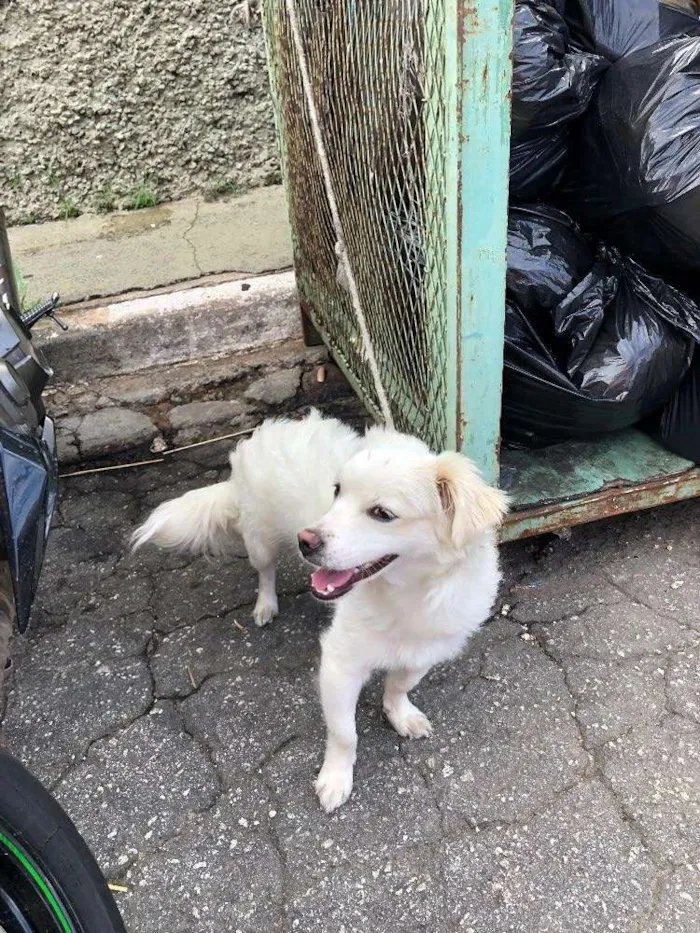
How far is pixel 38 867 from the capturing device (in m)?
1.10

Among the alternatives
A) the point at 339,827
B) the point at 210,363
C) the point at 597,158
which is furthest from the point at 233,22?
the point at 339,827

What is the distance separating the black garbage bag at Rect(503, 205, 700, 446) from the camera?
2152mm

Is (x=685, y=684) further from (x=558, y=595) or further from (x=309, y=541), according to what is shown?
(x=309, y=541)

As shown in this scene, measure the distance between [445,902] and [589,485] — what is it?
123cm

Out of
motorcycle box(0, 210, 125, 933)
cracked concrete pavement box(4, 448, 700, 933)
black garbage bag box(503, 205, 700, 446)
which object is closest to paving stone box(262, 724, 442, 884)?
cracked concrete pavement box(4, 448, 700, 933)

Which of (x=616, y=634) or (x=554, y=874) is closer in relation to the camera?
(x=554, y=874)

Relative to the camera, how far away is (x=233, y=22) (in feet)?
12.2

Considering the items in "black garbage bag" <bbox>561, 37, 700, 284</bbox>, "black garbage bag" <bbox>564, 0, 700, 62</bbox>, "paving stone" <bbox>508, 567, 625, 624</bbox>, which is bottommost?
"paving stone" <bbox>508, 567, 625, 624</bbox>

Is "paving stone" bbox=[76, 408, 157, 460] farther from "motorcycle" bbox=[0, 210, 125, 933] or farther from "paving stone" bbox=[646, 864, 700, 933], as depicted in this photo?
"paving stone" bbox=[646, 864, 700, 933]

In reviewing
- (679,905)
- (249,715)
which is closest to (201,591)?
(249,715)

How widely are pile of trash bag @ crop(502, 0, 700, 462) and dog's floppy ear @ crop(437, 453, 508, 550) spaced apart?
2.39 ft

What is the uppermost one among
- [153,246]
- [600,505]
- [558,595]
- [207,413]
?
[153,246]

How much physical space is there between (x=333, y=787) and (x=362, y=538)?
73 centimetres

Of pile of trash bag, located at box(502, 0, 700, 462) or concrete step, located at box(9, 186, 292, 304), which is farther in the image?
concrete step, located at box(9, 186, 292, 304)
